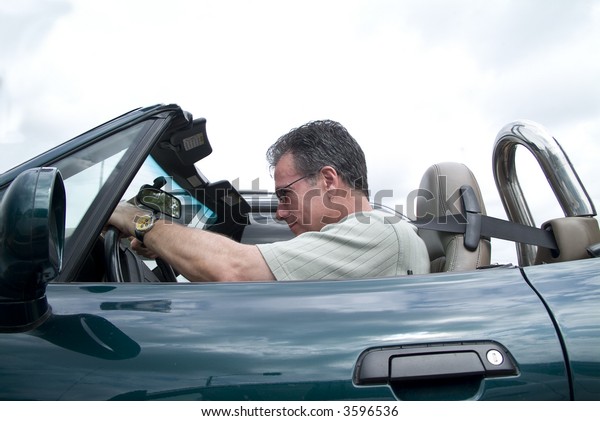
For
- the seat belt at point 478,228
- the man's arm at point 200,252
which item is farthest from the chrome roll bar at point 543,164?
the man's arm at point 200,252

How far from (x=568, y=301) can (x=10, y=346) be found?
116 cm

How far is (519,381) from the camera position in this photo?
99 centimetres

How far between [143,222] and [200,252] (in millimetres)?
241

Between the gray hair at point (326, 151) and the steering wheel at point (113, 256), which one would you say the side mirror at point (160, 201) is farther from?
the gray hair at point (326, 151)

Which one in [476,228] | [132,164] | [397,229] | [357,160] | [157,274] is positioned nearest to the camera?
[132,164]

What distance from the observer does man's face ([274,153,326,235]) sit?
199cm

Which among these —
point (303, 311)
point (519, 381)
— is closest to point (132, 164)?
point (303, 311)

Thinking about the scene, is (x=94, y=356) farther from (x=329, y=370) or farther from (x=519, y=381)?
(x=519, y=381)

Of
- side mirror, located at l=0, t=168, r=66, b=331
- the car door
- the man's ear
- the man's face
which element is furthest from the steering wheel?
the man's ear

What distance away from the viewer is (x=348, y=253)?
1.59m

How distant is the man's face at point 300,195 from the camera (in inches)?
78.4

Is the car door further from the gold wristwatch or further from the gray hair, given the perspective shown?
the gray hair

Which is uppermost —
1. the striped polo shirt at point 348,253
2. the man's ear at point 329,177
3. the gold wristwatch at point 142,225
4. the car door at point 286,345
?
the man's ear at point 329,177

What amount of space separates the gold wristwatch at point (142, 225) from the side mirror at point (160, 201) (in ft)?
0.34
